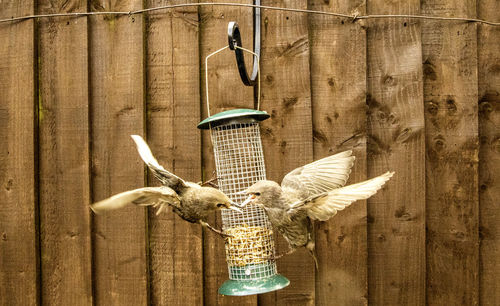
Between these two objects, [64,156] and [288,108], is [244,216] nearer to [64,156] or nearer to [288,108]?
[288,108]

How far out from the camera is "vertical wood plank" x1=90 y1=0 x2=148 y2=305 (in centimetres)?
248

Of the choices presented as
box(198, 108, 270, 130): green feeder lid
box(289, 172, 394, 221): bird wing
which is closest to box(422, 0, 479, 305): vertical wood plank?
box(289, 172, 394, 221): bird wing

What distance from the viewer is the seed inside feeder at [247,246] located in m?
2.11

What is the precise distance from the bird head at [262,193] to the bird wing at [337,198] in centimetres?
12

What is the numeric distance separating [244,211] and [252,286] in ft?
1.68

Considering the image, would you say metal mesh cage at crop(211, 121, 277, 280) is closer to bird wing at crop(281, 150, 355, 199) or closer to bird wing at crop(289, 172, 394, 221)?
bird wing at crop(281, 150, 355, 199)

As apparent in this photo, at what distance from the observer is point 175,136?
246cm

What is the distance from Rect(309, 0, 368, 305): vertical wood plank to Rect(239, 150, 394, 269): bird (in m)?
0.20

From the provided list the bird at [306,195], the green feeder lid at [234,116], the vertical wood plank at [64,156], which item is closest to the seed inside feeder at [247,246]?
the bird at [306,195]

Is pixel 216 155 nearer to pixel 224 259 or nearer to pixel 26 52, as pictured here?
pixel 224 259

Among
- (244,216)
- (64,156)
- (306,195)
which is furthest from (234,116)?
(64,156)

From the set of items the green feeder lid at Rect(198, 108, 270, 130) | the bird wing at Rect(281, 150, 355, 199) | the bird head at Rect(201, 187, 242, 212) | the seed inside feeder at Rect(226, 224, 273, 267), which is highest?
the green feeder lid at Rect(198, 108, 270, 130)

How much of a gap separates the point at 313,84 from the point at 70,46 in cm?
150

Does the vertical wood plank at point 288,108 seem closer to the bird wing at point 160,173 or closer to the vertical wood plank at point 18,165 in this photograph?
the bird wing at point 160,173
